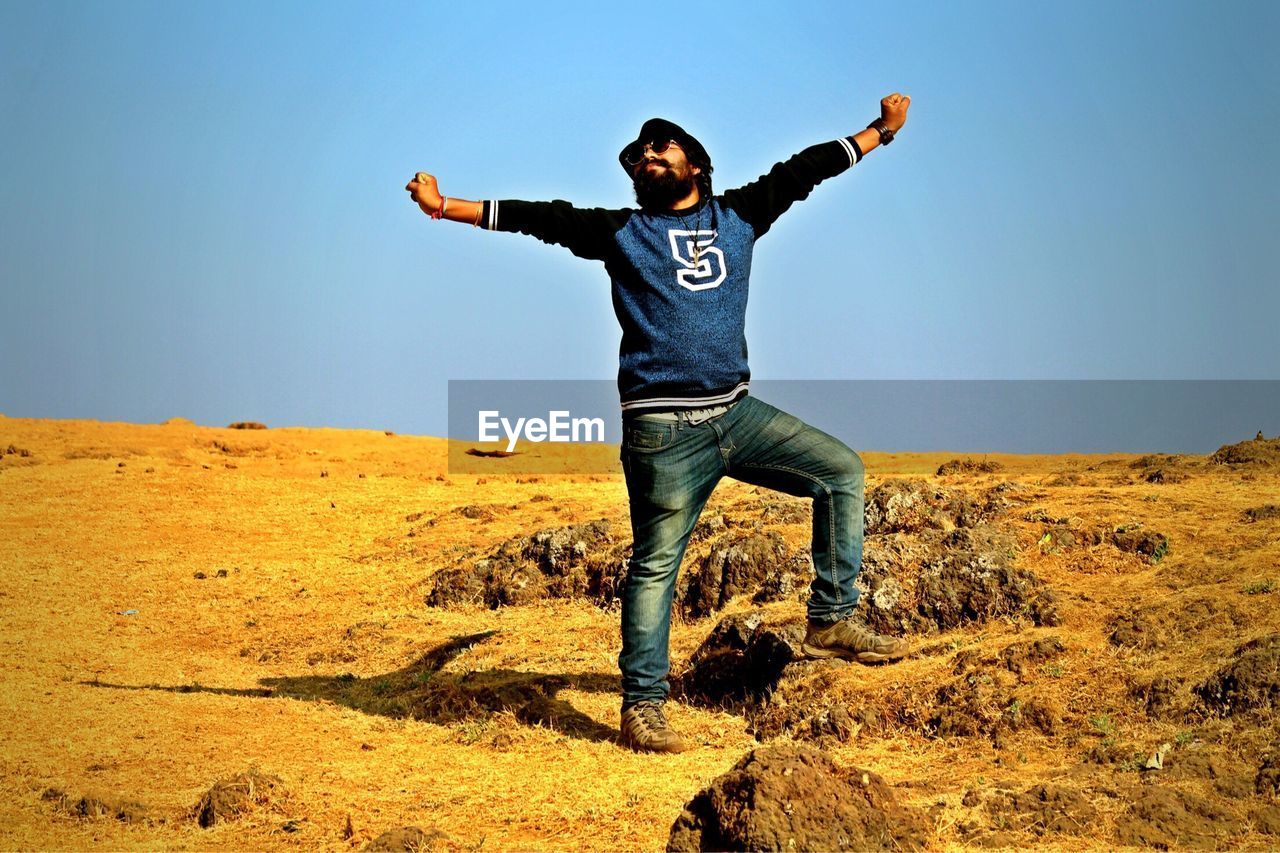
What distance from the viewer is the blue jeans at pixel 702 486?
18.5 feet

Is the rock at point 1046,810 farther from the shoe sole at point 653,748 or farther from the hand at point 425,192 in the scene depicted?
the hand at point 425,192

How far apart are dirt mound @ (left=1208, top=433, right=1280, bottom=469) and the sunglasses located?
802cm

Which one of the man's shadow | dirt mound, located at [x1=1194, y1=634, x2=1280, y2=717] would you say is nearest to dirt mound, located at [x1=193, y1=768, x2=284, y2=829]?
the man's shadow

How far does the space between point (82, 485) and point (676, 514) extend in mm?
14313

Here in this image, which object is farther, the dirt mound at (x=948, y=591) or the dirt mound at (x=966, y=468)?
the dirt mound at (x=966, y=468)

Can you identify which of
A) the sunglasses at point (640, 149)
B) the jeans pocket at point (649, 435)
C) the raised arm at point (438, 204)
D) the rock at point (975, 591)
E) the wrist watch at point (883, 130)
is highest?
the wrist watch at point (883, 130)

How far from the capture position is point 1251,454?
11734mm

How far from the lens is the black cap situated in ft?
19.0

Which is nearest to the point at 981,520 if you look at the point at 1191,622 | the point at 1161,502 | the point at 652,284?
the point at 1161,502

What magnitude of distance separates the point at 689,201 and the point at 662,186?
159 millimetres

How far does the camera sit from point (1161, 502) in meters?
9.12

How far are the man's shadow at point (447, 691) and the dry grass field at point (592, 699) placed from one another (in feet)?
0.10

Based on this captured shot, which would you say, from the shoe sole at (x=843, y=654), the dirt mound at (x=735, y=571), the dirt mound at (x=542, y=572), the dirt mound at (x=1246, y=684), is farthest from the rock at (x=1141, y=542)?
the dirt mound at (x=542, y=572)

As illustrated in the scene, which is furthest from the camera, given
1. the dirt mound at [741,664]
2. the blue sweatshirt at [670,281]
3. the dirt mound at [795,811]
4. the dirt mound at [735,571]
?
the dirt mound at [735,571]
